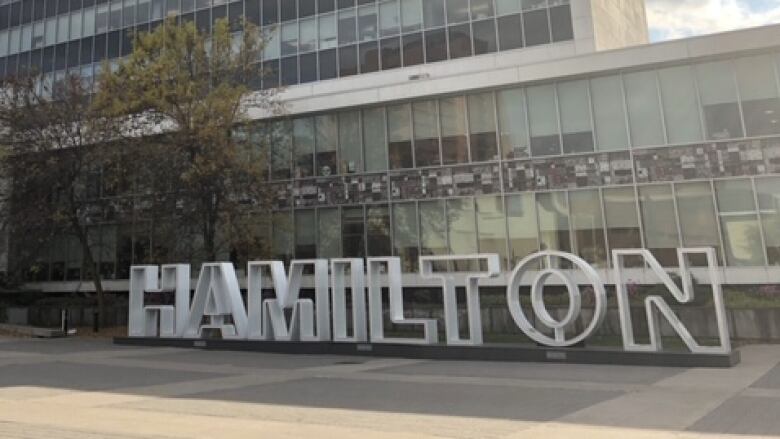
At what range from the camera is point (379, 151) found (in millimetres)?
27359

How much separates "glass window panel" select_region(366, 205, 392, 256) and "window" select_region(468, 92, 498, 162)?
4452mm

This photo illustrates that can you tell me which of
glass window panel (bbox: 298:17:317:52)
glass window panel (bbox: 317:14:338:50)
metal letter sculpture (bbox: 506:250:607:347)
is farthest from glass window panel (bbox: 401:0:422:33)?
metal letter sculpture (bbox: 506:250:607:347)

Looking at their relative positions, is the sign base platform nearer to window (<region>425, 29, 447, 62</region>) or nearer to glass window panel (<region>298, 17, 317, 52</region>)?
window (<region>425, 29, 447, 62</region>)

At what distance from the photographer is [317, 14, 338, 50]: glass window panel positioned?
Answer: 29969 mm

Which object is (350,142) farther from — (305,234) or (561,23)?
(561,23)

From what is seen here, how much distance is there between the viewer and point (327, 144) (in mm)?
28359

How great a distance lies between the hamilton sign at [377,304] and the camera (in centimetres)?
1440

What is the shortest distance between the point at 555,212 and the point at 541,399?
14.6 meters

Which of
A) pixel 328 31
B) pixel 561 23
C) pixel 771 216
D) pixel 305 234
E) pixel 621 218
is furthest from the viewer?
pixel 328 31

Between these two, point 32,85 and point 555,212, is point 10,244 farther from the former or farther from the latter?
point 555,212

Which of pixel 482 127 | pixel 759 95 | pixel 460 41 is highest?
pixel 460 41

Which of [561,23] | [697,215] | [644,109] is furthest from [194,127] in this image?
[697,215]

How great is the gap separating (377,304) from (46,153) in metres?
16.6

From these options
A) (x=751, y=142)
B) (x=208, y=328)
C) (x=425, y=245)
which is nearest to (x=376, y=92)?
(x=425, y=245)
